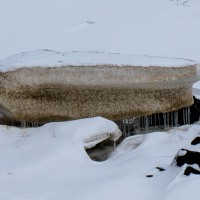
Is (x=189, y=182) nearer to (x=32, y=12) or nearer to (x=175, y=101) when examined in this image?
(x=175, y=101)

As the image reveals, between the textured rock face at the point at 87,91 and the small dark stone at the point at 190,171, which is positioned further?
the textured rock face at the point at 87,91

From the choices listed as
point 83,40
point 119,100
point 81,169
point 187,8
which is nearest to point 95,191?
point 81,169

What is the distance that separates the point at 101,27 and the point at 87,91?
2.58 m

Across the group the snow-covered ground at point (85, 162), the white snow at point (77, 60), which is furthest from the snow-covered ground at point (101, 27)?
the white snow at point (77, 60)

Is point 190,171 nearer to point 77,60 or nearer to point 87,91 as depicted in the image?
point 87,91

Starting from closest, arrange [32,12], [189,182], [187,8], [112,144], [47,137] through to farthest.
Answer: [189,182], [47,137], [112,144], [32,12], [187,8]

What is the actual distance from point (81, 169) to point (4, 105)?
864 mm

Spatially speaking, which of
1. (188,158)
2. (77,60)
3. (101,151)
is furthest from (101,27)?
(188,158)

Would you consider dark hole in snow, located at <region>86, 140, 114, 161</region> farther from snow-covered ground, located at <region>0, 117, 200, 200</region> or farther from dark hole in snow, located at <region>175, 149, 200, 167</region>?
dark hole in snow, located at <region>175, 149, 200, 167</region>

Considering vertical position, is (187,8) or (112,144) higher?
(187,8)

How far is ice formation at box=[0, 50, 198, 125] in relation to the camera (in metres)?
3.07

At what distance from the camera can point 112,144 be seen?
300cm

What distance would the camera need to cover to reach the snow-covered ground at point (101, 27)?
200 inches

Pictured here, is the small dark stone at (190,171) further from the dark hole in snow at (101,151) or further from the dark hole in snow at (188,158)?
the dark hole in snow at (101,151)
